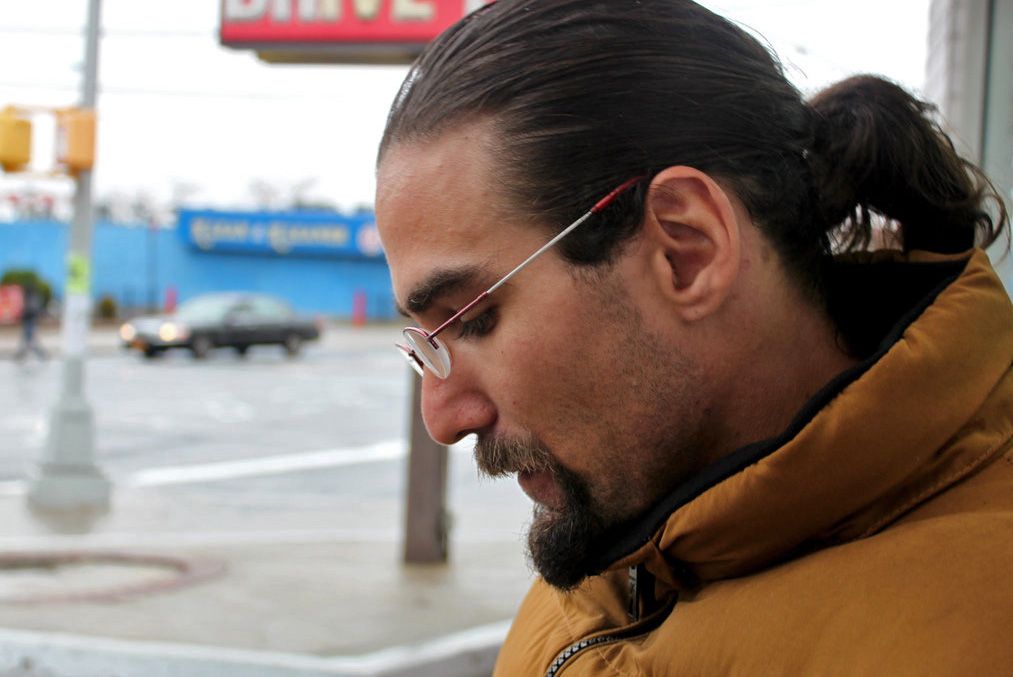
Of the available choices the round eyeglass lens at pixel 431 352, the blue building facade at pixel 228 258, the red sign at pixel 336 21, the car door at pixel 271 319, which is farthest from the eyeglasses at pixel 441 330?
the blue building facade at pixel 228 258

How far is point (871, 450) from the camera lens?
44.0 inches

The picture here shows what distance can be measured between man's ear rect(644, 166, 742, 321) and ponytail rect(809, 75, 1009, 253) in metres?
0.22

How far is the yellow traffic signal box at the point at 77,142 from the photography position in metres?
10.3

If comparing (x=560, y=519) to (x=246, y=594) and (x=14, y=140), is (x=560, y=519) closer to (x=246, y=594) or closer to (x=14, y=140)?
(x=246, y=594)

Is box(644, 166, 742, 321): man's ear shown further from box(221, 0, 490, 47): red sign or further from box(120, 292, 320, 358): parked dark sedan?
box(120, 292, 320, 358): parked dark sedan

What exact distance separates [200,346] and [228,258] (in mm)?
20241

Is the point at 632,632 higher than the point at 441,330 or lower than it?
lower

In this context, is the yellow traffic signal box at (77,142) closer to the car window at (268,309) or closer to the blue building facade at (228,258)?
the car window at (268,309)

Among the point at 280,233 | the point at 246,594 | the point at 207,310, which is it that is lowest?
Result: the point at 280,233

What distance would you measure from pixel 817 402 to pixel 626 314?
240mm

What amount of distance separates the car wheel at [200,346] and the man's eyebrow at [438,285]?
27.3 m

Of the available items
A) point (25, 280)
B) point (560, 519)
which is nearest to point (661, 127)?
point (560, 519)

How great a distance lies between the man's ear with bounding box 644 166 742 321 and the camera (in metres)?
1.28

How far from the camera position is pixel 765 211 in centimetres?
136
